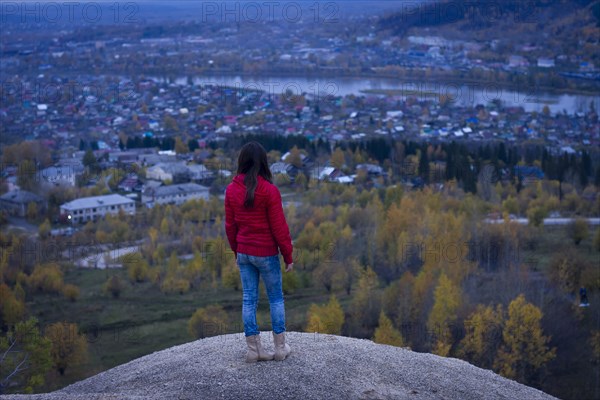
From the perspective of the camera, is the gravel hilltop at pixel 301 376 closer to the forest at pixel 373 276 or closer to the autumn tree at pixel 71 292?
the forest at pixel 373 276

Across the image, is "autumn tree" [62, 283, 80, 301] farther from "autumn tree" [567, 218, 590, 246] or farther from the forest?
"autumn tree" [567, 218, 590, 246]

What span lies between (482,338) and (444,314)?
2.95 ft

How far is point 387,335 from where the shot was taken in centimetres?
1292

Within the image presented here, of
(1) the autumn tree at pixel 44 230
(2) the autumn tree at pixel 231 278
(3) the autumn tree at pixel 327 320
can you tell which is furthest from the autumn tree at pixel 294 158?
(3) the autumn tree at pixel 327 320

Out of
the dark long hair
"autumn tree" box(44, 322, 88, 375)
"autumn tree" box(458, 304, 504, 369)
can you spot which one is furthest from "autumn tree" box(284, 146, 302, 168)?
the dark long hair

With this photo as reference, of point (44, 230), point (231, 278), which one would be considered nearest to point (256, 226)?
point (231, 278)

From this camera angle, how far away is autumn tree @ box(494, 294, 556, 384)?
12.7m

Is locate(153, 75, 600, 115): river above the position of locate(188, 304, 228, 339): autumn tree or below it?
above

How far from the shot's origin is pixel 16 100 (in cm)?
3011

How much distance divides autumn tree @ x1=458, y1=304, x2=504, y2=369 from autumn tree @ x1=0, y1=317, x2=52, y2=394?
6.38 meters

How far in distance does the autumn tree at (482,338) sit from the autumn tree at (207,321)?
13.1 ft

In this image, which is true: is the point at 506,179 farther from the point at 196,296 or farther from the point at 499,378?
the point at 499,378

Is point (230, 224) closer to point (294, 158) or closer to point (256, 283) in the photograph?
point (256, 283)

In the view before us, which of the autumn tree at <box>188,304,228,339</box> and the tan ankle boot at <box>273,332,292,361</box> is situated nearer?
the tan ankle boot at <box>273,332,292,361</box>
